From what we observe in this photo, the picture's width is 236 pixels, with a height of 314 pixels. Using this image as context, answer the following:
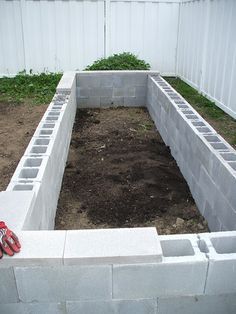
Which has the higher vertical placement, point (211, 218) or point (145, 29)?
point (145, 29)

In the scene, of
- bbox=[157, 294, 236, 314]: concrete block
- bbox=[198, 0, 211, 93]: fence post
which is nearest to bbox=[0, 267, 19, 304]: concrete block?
bbox=[157, 294, 236, 314]: concrete block

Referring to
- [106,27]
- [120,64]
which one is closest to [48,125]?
[120,64]

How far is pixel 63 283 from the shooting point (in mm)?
1993

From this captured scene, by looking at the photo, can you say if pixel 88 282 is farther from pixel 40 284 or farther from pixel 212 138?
pixel 212 138

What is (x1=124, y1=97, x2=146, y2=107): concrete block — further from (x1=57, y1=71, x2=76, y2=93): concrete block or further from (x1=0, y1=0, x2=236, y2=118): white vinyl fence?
(x1=0, y1=0, x2=236, y2=118): white vinyl fence

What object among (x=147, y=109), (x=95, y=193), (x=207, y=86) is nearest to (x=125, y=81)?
(x=147, y=109)

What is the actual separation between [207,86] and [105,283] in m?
6.15

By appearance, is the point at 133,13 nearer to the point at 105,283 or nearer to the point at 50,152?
the point at 50,152

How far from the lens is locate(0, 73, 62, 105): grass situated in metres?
7.93

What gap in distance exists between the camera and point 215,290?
2070mm

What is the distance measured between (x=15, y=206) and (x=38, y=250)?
1.58ft

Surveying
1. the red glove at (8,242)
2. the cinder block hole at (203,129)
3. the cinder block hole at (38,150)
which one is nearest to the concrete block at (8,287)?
the red glove at (8,242)

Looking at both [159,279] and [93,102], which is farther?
[93,102]

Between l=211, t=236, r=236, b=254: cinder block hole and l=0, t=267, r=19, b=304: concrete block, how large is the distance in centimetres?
119
